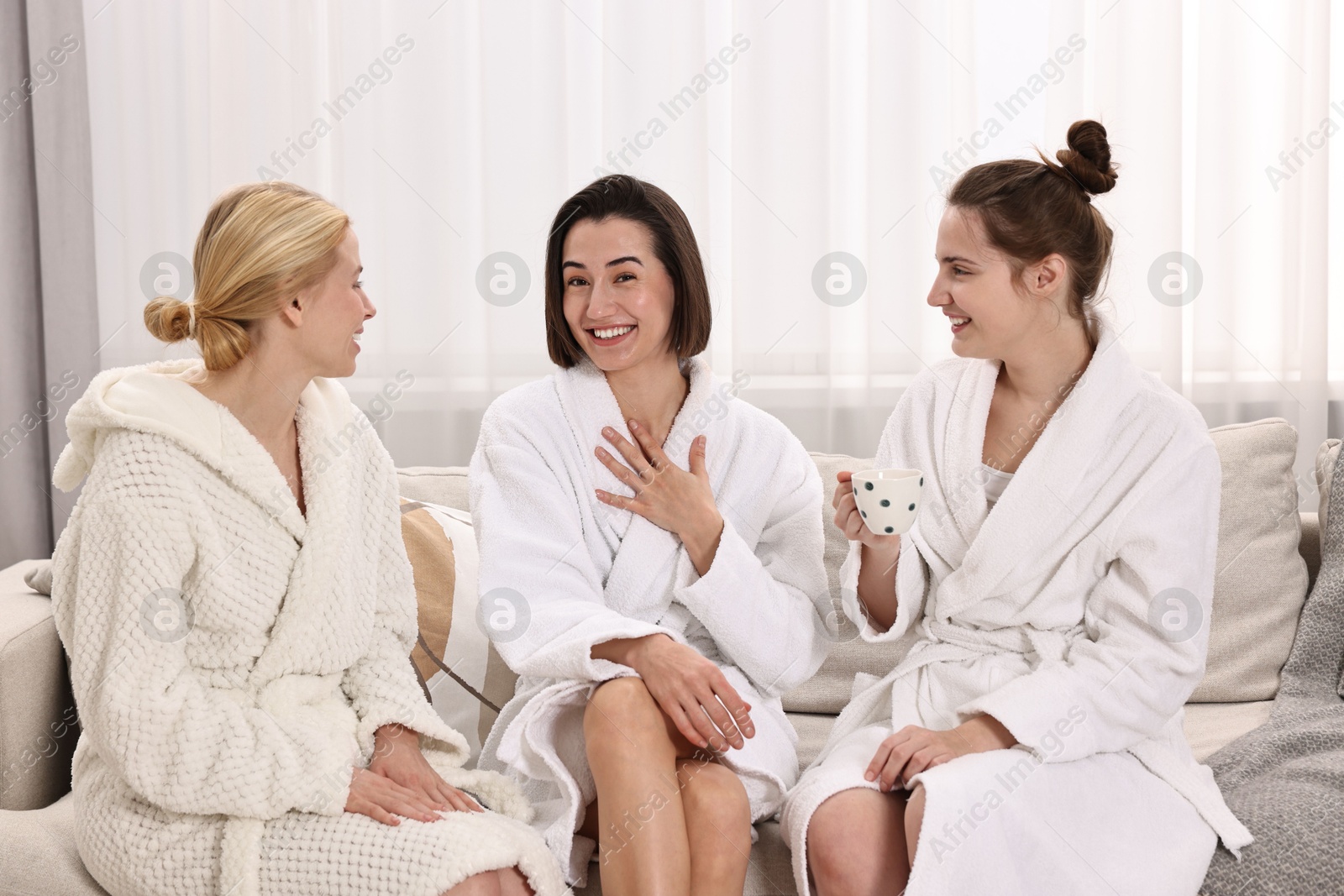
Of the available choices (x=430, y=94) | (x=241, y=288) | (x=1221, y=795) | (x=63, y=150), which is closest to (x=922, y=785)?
(x=1221, y=795)

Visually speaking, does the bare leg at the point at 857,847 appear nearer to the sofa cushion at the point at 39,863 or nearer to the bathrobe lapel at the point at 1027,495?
the bathrobe lapel at the point at 1027,495

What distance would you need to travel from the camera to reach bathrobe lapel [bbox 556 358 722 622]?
171 cm

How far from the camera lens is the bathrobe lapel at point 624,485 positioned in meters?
1.71

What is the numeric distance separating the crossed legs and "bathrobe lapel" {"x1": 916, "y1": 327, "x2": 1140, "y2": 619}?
0.46 m

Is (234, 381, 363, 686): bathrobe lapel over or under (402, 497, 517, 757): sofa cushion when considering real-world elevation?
over

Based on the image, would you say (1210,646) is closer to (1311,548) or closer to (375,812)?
(1311,548)


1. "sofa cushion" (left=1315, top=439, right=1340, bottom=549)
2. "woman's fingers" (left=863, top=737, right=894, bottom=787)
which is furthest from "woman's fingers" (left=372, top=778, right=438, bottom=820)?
"sofa cushion" (left=1315, top=439, right=1340, bottom=549)

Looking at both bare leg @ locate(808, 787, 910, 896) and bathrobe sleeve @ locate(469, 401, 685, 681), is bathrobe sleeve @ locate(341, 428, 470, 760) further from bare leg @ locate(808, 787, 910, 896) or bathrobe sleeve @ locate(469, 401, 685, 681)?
bare leg @ locate(808, 787, 910, 896)

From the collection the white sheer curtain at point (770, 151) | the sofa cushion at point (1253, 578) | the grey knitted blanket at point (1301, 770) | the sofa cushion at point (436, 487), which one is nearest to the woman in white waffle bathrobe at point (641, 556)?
the sofa cushion at point (436, 487)

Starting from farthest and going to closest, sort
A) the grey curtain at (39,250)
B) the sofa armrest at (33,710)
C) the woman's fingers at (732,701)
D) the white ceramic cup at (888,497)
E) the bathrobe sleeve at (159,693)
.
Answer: the grey curtain at (39,250), the sofa armrest at (33,710), the woman's fingers at (732,701), the white ceramic cup at (888,497), the bathrobe sleeve at (159,693)

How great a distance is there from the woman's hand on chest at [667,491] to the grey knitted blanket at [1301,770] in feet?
2.67

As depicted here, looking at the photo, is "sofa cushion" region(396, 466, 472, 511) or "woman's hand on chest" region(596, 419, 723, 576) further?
"sofa cushion" region(396, 466, 472, 511)

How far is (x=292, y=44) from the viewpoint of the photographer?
2.77 metres

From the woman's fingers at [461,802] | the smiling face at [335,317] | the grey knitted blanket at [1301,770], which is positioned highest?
the smiling face at [335,317]
